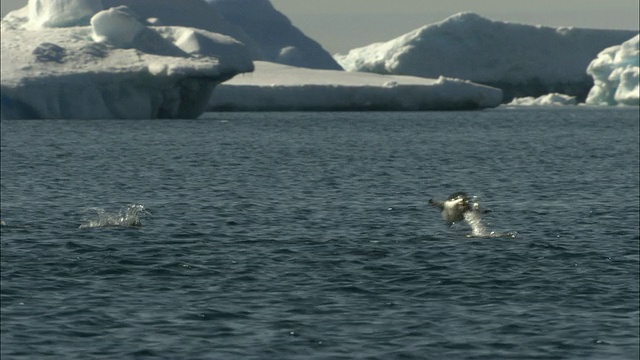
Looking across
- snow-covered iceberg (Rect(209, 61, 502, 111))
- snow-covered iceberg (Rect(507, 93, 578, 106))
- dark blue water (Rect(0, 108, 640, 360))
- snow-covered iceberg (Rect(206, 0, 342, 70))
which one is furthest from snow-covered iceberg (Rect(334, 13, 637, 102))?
dark blue water (Rect(0, 108, 640, 360))

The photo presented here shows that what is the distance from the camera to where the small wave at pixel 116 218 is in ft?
92.1

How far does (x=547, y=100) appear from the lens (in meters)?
166

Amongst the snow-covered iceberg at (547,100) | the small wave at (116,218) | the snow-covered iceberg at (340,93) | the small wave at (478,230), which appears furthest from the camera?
the snow-covered iceberg at (547,100)

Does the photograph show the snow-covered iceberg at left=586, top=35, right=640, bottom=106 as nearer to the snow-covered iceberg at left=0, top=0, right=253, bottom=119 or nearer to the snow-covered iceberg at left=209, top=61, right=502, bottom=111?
the snow-covered iceberg at left=209, top=61, right=502, bottom=111

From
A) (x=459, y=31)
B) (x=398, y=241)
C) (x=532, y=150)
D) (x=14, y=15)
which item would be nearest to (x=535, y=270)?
(x=398, y=241)

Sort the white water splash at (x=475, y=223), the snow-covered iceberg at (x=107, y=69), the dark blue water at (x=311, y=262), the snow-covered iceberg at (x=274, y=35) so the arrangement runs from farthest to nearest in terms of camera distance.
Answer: the snow-covered iceberg at (x=274, y=35) → the snow-covered iceberg at (x=107, y=69) → the white water splash at (x=475, y=223) → the dark blue water at (x=311, y=262)

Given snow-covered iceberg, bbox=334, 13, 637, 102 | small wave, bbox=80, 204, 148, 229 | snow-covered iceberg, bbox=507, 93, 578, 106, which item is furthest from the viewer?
snow-covered iceberg, bbox=507, 93, 578, 106

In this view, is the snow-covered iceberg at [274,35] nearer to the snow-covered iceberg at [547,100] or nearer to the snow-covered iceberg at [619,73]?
the snow-covered iceberg at [547,100]

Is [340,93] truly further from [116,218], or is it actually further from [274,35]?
[116,218]

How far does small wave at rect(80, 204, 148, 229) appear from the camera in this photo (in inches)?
1105

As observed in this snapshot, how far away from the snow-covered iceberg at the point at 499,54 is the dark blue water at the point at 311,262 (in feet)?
339

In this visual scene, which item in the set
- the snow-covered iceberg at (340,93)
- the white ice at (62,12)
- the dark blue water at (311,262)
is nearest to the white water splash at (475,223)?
the dark blue water at (311,262)

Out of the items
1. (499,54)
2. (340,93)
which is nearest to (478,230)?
(340,93)

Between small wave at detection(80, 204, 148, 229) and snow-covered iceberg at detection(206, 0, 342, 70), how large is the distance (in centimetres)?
12370
